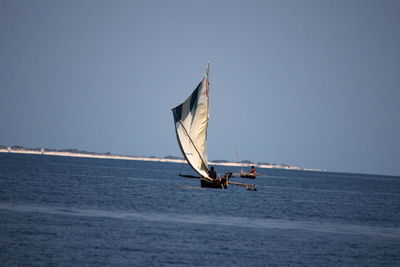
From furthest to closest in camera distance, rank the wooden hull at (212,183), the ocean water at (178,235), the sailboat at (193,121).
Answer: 1. the wooden hull at (212,183)
2. the sailboat at (193,121)
3. the ocean water at (178,235)

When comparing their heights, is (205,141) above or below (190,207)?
above

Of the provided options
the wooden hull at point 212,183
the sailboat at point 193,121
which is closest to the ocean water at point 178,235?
the sailboat at point 193,121

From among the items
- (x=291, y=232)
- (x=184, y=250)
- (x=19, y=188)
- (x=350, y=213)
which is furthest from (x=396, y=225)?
(x=19, y=188)

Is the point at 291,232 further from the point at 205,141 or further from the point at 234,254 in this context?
the point at 205,141

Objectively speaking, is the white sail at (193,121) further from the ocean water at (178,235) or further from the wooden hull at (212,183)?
the ocean water at (178,235)

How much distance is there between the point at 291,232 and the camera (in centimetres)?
4756

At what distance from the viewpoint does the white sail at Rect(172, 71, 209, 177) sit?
7206 centimetres

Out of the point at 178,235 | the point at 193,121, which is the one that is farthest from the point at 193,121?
the point at 178,235

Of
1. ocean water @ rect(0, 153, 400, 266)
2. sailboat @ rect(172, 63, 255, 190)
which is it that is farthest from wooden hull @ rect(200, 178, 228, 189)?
ocean water @ rect(0, 153, 400, 266)

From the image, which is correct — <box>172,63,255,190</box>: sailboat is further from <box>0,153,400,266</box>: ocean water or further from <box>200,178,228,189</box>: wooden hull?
<box>0,153,400,266</box>: ocean water

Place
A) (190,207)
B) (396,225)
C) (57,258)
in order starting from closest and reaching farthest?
(57,258), (396,225), (190,207)

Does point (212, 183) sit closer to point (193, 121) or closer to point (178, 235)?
point (193, 121)

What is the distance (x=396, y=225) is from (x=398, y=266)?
79.3 ft

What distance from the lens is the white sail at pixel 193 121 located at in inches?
2837
